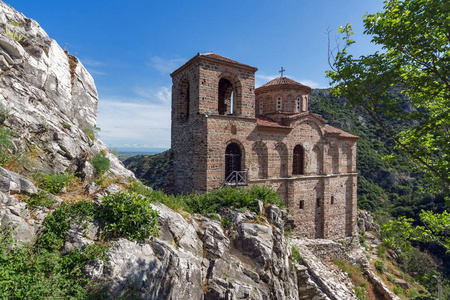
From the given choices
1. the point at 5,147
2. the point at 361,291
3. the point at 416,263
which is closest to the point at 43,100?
the point at 5,147

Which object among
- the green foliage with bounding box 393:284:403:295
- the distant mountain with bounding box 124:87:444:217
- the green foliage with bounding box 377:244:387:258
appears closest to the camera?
the green foliage with bounding box 393:284:403:295

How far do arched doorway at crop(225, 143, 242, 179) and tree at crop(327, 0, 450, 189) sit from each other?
7908 millimetres

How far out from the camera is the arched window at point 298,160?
16.3 m

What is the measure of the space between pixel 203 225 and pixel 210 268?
1.62 m

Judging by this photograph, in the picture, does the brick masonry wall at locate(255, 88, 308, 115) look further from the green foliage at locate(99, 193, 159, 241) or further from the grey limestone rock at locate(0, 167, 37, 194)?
the grey limestone rock at locate(0, 167, 37, 194)

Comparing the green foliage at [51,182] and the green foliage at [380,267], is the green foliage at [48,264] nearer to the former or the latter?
the green foliage at [51,182]

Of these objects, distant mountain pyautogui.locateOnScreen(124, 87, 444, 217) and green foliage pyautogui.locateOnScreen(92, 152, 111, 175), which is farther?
distant mountain pyautogui.locateOnScreen(124, 87, 444, 217)

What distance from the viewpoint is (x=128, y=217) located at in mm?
5824

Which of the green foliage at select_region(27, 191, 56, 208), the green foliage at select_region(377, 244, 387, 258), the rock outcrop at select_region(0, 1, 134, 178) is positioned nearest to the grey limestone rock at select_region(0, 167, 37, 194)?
the green foliage at select_region(27, 191, 56, 208)

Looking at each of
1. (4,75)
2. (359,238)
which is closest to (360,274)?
(359,238)

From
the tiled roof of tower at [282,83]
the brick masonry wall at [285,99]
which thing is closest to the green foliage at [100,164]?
the brick masonry wall at [285,99]

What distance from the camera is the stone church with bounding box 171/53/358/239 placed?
12766 mm

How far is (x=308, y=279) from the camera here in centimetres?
992

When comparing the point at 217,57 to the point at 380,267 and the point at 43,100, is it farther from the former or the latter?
the point at 380,267
